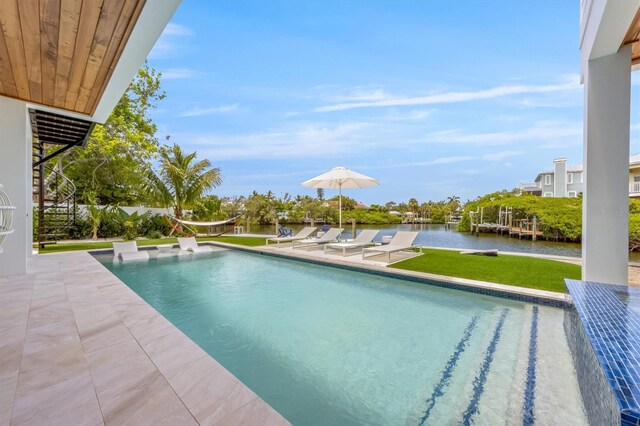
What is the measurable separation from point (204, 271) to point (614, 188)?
8159 millimetres

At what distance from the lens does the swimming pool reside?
2.45 metres

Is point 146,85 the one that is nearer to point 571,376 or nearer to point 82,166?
point 82,166

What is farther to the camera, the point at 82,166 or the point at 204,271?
the point at 82,166

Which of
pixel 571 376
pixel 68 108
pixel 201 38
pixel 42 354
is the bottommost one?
pixel 571 376

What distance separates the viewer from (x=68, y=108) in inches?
211

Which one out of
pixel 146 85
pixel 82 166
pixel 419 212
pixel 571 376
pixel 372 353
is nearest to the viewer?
pixel 571 376

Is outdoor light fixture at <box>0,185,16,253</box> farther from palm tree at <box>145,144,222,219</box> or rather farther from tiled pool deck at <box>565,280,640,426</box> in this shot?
palm tree at <box>145,144,222,219</box>

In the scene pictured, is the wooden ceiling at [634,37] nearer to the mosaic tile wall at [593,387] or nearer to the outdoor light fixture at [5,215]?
the mosaic tile wall at [593,387]

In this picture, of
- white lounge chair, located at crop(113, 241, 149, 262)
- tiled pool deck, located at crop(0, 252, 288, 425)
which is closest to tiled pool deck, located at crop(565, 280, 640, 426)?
tiled pool deck, located at crop(0, 252, 288, 425)

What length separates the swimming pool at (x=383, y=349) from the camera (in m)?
2.45

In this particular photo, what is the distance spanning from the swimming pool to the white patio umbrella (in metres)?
5.50

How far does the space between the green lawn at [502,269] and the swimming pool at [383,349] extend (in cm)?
78

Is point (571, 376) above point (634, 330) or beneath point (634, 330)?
beneath

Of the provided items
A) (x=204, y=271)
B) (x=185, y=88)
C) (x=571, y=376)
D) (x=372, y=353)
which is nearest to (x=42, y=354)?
(x=372, y=353)
